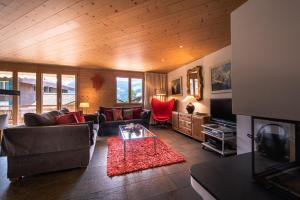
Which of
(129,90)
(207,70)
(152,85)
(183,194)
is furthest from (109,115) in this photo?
(183,194)

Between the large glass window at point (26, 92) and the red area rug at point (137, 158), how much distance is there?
346cm

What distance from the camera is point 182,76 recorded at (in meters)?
4.89

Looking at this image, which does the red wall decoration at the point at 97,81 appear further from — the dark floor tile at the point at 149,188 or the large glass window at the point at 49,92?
the dark floor tile at the point at 149,188

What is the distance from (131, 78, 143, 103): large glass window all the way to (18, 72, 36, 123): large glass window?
134 inches

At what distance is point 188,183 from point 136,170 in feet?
2.60

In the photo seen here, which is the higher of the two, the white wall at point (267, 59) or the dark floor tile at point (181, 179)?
the white wall at point (267, 59)

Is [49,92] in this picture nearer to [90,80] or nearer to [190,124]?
[90,80]

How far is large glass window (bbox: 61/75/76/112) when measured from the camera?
4.96 metres

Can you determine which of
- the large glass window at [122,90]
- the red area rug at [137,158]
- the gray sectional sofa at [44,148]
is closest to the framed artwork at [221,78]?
the red area rug at [137,158]

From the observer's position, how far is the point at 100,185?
1.78 m

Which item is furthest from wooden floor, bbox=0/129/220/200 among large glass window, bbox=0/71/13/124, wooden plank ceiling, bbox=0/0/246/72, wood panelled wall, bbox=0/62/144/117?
wood panelled wall, bbox=0/62/144/117

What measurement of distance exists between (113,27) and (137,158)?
234 centimetres

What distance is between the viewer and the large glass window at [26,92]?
14.7ft

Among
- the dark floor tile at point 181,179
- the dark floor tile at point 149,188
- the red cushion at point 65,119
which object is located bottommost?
the dark floor tile at point 149,188
